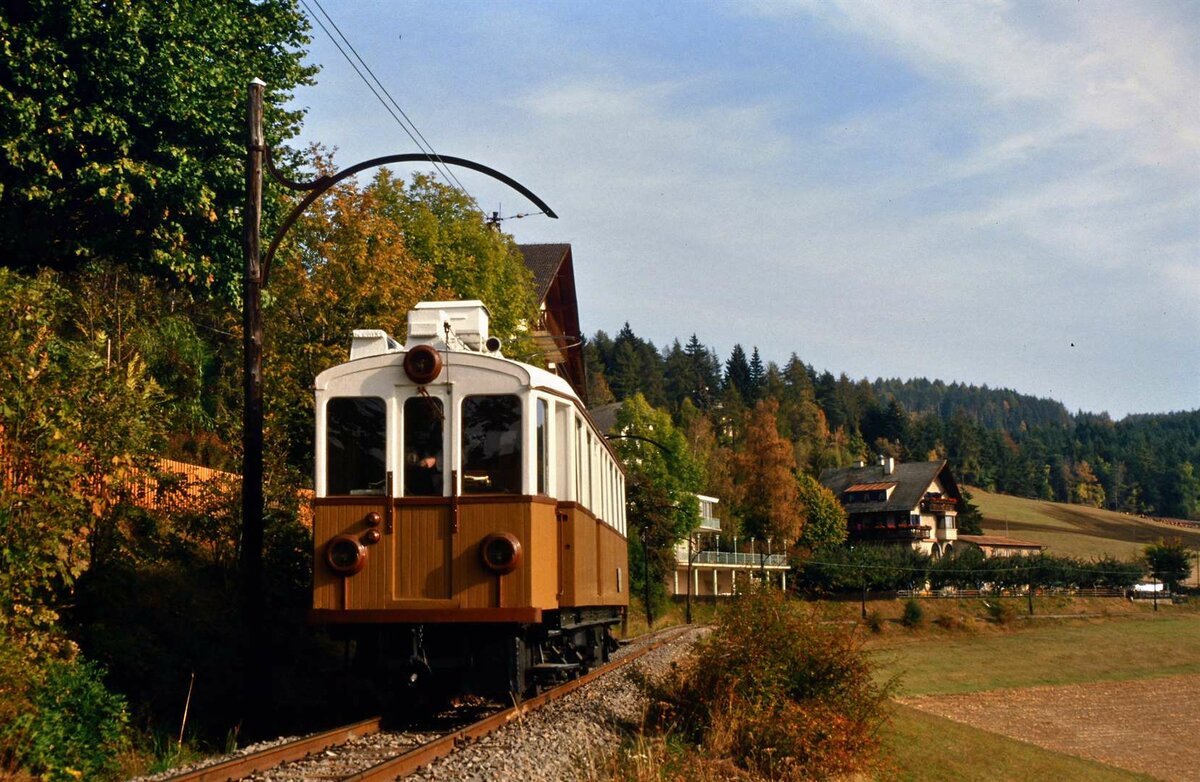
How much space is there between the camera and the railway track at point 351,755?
845cm

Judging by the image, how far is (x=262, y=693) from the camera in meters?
11.9

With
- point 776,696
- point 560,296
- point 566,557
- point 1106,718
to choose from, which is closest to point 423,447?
point 566,557

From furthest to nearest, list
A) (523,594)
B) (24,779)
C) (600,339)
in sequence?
(600,339) → (523,594) → (24,779)

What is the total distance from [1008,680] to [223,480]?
36.2 m

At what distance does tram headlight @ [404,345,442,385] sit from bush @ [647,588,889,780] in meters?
4.01

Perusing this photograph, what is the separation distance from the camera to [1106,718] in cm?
3688

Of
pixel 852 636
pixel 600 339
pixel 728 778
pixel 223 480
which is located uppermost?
pixel 600 339

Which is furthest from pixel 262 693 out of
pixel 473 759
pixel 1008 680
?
pixel 1008 680

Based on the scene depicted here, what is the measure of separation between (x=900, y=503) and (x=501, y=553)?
100m

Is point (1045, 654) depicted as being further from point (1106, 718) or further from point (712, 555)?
point (712, 555)

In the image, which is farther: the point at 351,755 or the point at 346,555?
the point at 346,555

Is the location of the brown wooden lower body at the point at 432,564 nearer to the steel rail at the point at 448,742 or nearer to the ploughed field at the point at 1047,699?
the steel rail at the point at 448,742

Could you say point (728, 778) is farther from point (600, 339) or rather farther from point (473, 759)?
point (600, 339)

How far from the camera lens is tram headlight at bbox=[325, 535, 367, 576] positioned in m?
11.5
